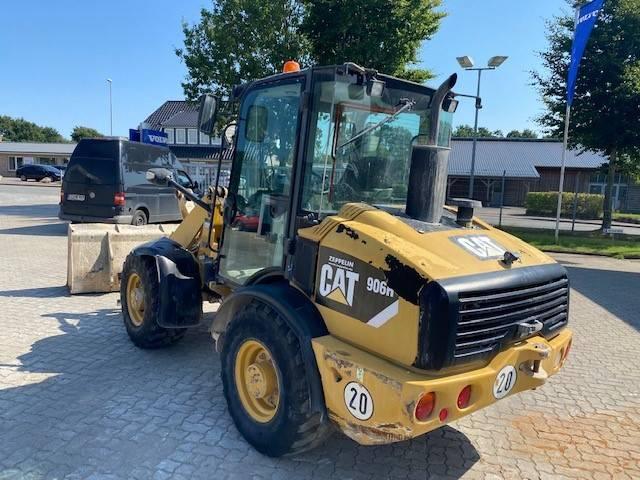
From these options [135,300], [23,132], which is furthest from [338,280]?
[23,132]

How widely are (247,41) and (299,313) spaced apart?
16.6 meters

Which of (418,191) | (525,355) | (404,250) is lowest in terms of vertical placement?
(525,355)

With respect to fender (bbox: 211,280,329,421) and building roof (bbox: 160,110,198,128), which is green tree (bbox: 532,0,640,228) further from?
building roof (bbox: 160,110,198,128)

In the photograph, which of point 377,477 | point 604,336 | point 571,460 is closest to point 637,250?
point 604,336

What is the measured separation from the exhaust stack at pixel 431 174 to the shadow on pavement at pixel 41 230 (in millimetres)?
12161

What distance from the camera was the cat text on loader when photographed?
2.57 metres

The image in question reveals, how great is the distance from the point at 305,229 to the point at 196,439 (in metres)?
1.61

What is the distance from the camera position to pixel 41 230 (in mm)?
13727

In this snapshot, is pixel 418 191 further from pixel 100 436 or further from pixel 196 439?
pixel 100 436

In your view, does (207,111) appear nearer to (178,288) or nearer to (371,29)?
(178,288)

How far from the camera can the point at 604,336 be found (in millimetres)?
6332

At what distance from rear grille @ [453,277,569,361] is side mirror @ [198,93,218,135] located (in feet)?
7.70

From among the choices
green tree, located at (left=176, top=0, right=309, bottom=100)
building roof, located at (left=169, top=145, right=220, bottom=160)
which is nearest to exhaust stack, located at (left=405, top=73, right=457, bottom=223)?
green tree, located at (left=176, top=0, right=309, bottom=100)

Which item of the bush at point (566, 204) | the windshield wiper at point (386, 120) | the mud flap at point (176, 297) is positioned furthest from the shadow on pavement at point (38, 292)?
the bush at point (566, 204)
